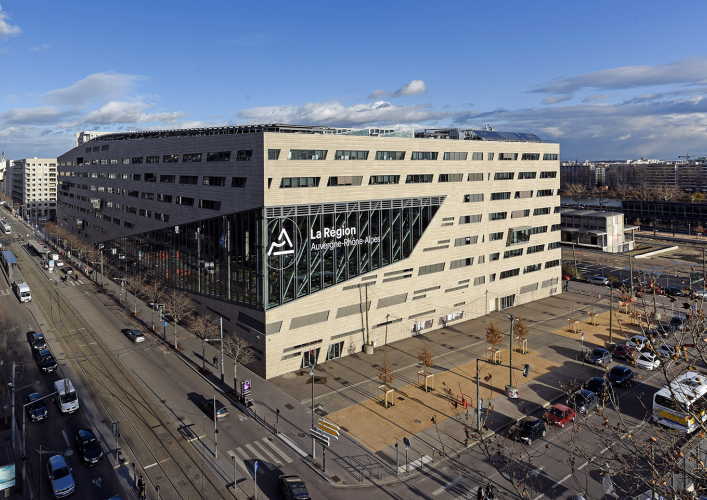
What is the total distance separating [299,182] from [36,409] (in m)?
33.0

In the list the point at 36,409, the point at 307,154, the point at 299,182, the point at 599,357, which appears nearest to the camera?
the point at 36,409

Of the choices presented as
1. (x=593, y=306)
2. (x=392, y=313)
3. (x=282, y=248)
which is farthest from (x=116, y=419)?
(x=593, y=306)

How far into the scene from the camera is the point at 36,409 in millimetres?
40844

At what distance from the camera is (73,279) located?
9469 cm

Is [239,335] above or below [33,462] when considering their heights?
above

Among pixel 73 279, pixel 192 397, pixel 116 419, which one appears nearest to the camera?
pixel 116 419

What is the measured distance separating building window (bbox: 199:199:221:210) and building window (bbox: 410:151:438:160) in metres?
26.1

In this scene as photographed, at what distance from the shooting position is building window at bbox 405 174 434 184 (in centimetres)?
6171

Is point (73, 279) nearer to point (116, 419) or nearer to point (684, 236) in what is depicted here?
point (116, 419)

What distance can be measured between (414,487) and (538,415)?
16.6 m

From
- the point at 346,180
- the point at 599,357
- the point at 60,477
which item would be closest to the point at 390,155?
the point at 346,180

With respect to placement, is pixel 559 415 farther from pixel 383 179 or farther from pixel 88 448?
pixel 88 448

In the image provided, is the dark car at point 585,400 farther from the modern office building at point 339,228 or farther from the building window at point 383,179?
the building window at point 383,179

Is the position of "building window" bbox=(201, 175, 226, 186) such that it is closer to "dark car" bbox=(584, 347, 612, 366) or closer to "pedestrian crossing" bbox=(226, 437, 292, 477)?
"pedestrian crossing" bbox=(226, 437, 292, 477)
